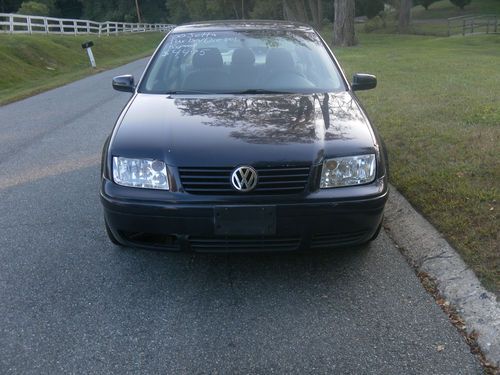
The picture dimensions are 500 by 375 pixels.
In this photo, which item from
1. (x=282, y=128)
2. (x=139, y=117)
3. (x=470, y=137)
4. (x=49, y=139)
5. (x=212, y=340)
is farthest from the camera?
(x=49, y=139)

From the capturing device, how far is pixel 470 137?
5.88m

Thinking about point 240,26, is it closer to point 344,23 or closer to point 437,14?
point 344,23

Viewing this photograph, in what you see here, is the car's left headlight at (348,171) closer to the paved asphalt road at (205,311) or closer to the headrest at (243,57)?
the paved asphalt road at (205,311)

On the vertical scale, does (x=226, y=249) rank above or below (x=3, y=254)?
above

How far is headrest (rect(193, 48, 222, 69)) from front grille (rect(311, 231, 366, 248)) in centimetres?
201

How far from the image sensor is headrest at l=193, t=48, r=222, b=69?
15.0ft

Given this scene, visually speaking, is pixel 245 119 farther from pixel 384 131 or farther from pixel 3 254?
pixel 384 131

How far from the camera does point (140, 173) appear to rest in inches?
125

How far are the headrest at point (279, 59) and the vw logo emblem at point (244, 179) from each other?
A: 176cm

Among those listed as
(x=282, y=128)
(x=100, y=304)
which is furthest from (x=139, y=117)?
(x=100, y=304)

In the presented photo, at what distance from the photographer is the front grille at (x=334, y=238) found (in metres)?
3.18

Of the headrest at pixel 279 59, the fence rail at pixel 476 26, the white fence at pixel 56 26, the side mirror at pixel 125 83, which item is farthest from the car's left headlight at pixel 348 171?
the fence rail at pixel 476 26

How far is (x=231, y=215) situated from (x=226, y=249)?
0.81 ft

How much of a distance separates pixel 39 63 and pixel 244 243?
62.5 feet
